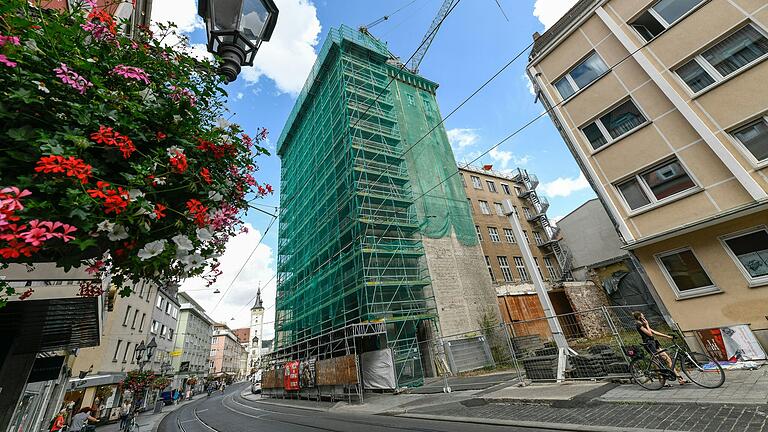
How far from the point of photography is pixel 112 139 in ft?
6.14

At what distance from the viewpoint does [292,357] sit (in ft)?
74.4

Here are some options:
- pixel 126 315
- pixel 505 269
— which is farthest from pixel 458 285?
pixel 126 315

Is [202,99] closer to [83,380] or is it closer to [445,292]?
[445,292]

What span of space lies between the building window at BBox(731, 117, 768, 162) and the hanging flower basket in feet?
44.8

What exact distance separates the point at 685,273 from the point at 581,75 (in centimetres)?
871

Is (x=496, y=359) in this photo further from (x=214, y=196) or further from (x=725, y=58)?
(x=214, y=196)

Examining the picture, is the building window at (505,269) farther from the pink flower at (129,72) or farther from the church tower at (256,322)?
the church tower at (256,322)

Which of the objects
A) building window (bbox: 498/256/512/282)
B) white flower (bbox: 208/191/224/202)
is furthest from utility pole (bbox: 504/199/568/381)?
building window (bbox: 498/256/512/282)

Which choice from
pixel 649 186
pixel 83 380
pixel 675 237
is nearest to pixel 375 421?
pixel 675 237

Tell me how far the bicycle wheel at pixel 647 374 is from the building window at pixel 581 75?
10670mm

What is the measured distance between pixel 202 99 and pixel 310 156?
24.5 meters

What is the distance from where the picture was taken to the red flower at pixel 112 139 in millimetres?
1842

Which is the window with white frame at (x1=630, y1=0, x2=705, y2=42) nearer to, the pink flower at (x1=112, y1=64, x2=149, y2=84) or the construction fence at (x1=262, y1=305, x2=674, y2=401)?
the construction fence at (x1=262, y1=305, x2=674, y2=401)

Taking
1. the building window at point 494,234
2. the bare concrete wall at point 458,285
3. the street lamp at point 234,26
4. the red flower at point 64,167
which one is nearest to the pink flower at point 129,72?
the street lamp at point 234,26
